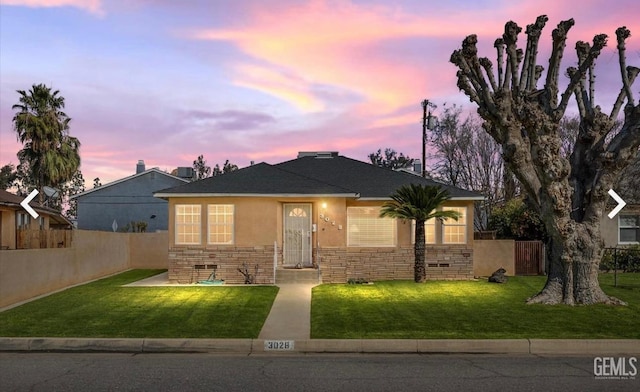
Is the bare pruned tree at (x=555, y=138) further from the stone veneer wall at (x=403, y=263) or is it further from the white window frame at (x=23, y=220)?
the white window frame at (x=23, y=220)

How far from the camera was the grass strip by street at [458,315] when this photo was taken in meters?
11.7

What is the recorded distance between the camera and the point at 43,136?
3475 cm

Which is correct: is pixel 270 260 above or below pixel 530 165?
below

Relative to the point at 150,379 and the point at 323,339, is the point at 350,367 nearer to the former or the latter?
the point at 323,339

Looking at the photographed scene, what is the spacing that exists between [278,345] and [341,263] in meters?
10.9

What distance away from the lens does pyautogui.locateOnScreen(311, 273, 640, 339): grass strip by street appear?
11.7m

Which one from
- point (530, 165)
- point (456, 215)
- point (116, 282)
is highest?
point (530, 165)

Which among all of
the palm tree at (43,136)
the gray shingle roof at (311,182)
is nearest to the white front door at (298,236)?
the gray shingle roof at (311,182)

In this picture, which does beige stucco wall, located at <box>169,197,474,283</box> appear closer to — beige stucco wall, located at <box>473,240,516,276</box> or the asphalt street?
beige stucco wall, located at <box>473,240,516,276</box>

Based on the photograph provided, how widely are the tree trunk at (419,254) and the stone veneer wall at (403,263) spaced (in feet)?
5.48

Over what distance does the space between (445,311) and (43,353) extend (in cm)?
891

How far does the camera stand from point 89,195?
4075 cm

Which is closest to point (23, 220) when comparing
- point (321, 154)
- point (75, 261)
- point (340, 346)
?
point (75, 261)

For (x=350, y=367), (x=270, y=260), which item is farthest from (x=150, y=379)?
(x=270, y=260)
